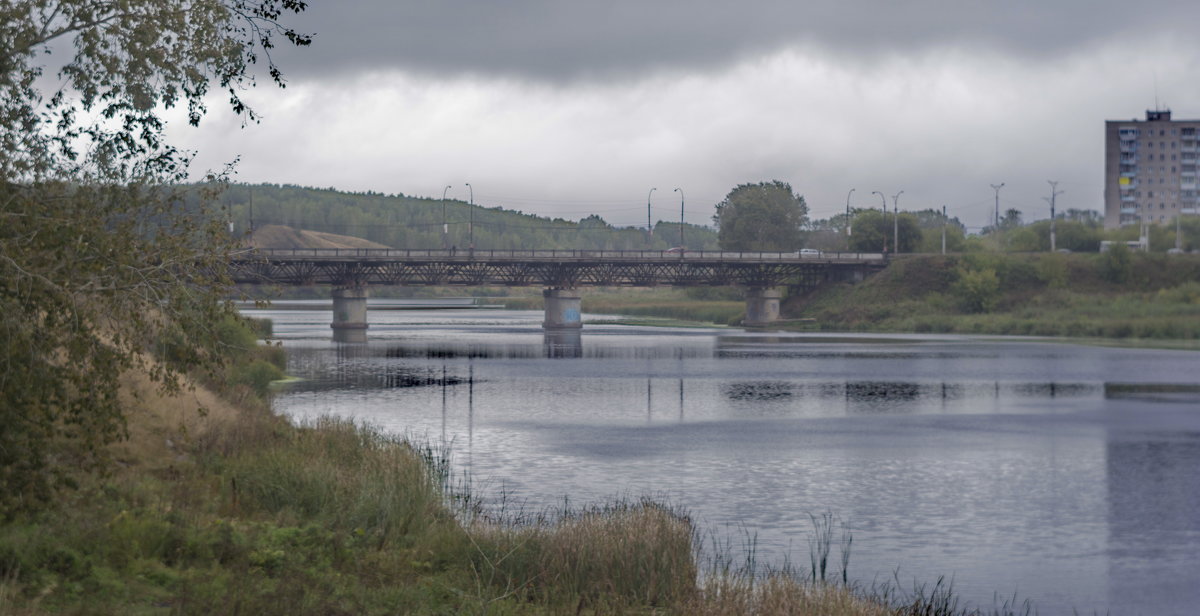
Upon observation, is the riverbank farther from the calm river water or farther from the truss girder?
the truss girder

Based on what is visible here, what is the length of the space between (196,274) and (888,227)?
17436cm

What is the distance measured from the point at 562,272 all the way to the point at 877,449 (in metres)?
120

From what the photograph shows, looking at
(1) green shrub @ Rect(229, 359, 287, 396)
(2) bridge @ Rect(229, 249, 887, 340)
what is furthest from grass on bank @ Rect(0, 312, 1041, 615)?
(2) bridge @ Rect(229, 249, 887, 340)

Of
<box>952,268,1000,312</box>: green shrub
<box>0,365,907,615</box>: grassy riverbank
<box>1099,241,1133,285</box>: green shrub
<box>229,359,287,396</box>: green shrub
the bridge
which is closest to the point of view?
<box>0,365,907,615</box>: grassy riverbank

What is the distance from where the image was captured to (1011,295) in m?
140

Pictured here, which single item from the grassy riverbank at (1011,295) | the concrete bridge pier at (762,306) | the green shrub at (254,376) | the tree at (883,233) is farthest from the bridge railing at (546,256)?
the green shrub at (254,376)

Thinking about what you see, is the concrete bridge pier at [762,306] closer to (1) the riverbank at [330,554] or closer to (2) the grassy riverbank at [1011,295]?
(2) the grassy riverbank at [1011,295]

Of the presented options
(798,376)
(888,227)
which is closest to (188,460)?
(798,376)

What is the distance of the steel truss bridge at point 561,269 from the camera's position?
5881 inches

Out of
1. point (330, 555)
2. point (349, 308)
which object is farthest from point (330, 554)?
point (349, 308)

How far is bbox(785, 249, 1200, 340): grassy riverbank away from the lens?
122 meters

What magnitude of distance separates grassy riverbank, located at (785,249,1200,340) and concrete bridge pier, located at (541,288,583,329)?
25.9 metres

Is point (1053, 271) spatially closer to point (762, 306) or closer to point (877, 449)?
point (762, 306)

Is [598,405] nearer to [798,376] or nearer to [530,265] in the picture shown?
[798,376]
